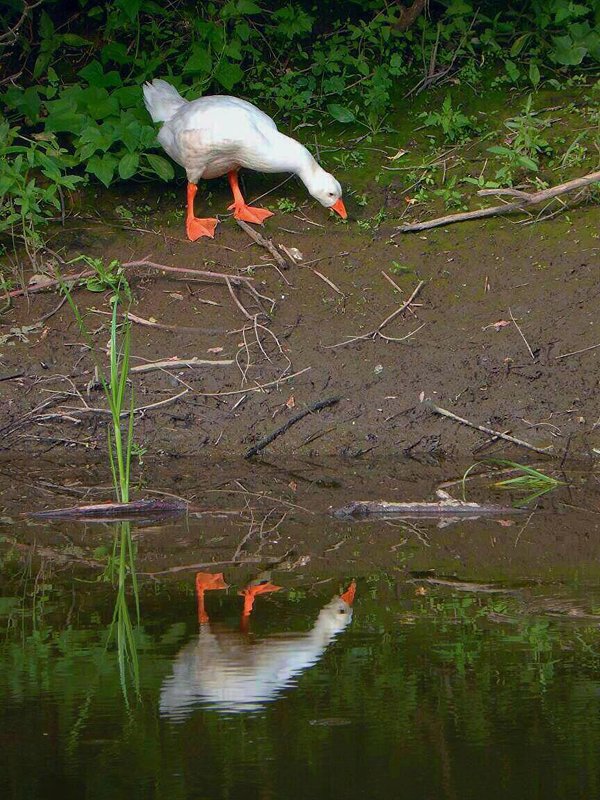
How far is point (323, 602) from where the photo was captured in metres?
3.56

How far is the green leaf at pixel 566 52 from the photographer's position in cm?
746

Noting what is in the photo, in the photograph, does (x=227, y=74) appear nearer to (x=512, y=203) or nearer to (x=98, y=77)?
(x=98, y=77)

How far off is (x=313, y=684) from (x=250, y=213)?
4.12 meters

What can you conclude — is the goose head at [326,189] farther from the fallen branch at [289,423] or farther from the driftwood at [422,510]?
the driftwood at [422,510]

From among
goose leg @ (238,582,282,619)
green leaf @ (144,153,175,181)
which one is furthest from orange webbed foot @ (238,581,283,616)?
green leaf @ (144,153,175,181)

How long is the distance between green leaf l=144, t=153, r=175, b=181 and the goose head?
74 cm

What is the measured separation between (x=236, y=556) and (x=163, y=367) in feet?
6.01

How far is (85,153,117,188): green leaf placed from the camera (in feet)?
21.1

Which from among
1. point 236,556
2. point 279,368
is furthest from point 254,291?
point 236,556

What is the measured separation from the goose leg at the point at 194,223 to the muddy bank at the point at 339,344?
0.20 feet

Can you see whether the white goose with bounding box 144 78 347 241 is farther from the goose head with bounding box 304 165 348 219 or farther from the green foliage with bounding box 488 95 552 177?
the green foliage with bounding box 488 95 552 177

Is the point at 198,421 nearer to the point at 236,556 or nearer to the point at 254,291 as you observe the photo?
the point at 254,291

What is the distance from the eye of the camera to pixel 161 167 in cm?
659

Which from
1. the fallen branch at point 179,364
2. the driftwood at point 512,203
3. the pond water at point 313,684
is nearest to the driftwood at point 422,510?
the pond water at point 313,684
